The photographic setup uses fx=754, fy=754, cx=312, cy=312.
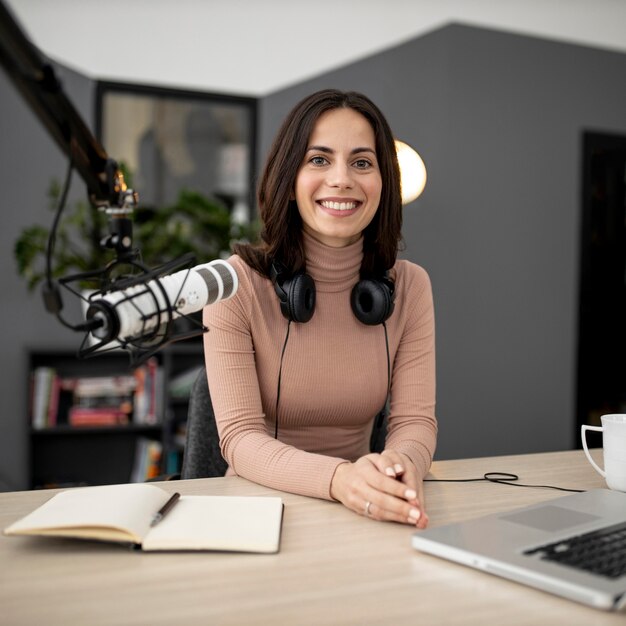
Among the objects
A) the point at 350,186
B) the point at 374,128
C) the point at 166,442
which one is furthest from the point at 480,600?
the point at 166,442

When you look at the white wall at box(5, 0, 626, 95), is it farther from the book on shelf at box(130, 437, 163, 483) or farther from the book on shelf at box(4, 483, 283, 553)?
the book on shelf at box(4, 483, 283, 553)

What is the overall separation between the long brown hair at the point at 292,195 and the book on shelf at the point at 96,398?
210 centimetres

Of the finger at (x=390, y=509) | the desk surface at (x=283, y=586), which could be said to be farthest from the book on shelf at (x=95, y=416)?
the finger at (x=390, y=509)

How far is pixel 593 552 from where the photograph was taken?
3.05ft

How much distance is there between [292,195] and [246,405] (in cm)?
51

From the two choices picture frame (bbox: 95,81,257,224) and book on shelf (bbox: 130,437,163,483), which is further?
picture frame (bbox: 95,81,257,224)

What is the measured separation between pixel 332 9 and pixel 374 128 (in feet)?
9.07

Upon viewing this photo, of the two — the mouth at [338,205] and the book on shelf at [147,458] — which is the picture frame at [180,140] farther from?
the mouth at [338,205]

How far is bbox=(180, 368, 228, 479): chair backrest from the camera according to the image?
167 centimetres

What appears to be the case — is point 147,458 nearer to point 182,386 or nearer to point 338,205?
point 182,386

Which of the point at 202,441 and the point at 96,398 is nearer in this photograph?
the point at 202,441

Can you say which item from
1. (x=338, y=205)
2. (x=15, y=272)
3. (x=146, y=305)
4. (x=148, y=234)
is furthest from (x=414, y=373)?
(x=15, y=272)

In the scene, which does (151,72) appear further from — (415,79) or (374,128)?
Result: (374,128)

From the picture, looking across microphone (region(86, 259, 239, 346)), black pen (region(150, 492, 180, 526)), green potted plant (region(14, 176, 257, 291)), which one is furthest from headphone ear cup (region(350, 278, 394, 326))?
green potted plant (region(14, 176, 257, 291))
